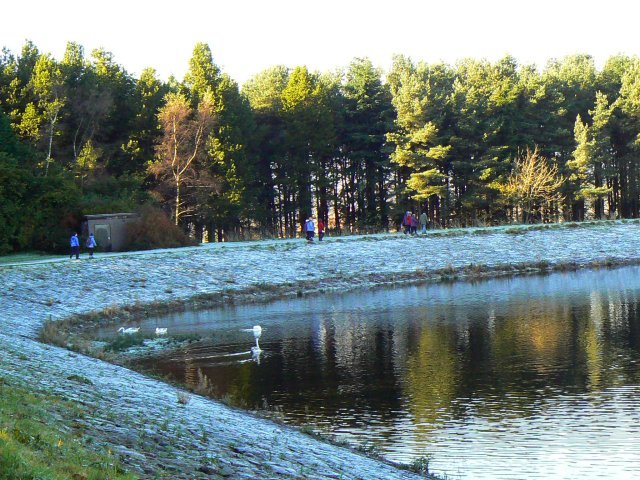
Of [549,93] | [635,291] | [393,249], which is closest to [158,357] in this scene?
[635,291]

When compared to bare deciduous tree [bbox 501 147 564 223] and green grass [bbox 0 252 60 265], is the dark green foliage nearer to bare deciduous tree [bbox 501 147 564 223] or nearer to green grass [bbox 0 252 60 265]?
green grass [bbox 0 252 60 265]

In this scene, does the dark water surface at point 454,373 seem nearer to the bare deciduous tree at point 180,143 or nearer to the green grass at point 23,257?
the green grass at point 23,257

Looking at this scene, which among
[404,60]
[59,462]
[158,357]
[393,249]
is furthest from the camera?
[404,60]

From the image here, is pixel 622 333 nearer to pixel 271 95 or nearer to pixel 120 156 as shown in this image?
pixel 120 156

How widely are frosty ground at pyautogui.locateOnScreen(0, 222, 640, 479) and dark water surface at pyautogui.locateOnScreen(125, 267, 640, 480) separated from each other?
2165 millimetres

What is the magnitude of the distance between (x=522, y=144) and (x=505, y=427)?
69064 millimetres

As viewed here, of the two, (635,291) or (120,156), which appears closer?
(635,291)

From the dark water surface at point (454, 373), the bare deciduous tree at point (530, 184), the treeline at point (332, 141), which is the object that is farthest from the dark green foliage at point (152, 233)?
the bare deciduous tree at point (530, 184)

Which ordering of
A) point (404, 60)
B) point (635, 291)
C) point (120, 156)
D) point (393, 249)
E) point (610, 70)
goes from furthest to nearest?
point (404, 60)
point (610, 70)
point (120, 156)
point (393, 249)
point (635, 291)

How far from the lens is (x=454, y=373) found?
70.9 feet

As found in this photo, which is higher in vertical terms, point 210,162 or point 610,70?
point 610,70

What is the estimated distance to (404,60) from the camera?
100562 millimetres

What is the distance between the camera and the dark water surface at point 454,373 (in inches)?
579

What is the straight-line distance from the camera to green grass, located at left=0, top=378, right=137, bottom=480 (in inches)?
305
